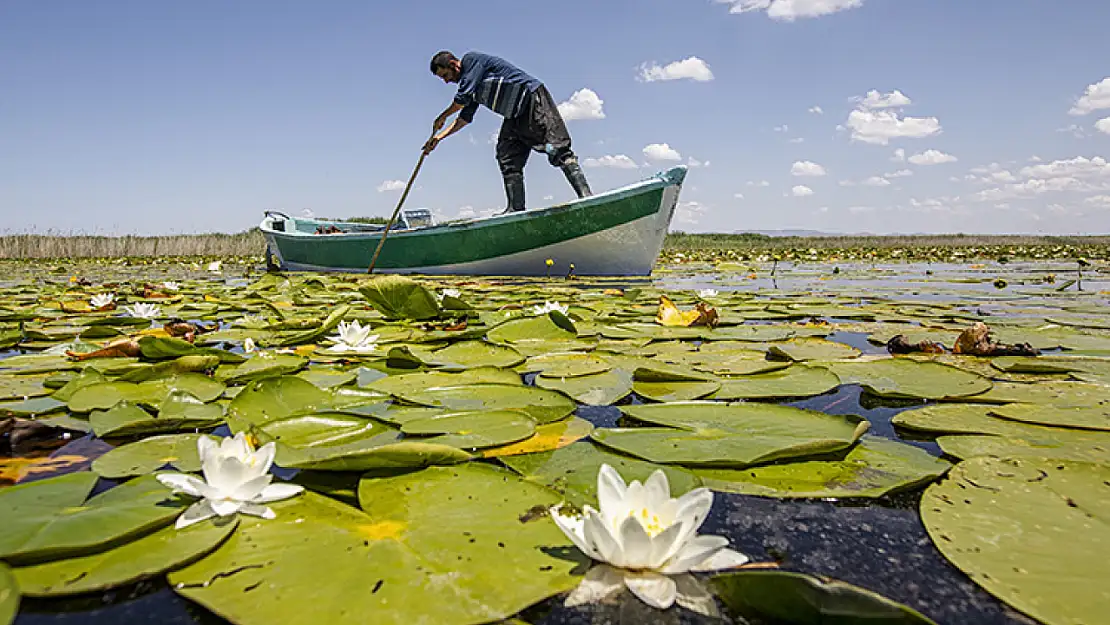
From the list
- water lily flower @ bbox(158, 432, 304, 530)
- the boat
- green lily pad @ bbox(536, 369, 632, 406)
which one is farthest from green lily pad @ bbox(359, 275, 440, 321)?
the boat

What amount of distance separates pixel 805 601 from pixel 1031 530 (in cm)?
37

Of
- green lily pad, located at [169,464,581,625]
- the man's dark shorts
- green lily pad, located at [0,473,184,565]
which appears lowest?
green lily pad, located at [169,464,581,625]

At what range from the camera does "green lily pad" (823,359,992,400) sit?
1.30m

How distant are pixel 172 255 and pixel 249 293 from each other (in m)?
15.8

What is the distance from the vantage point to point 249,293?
397 centimetres

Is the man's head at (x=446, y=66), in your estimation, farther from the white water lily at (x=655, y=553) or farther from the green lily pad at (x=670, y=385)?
the white water lily at (x=655, y=553)

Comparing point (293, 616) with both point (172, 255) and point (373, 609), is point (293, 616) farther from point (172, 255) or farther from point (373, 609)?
point (172, 255)

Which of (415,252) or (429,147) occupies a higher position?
(429,147)

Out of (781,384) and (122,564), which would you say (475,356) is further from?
(122,564)

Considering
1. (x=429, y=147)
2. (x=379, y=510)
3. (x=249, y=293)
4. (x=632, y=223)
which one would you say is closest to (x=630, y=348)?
(x=379, y=510)

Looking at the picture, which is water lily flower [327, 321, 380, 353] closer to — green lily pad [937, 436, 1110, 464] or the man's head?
green lily pad [937, 436, 1110, 464]

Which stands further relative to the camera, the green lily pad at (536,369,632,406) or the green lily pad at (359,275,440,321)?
the green lily pad at (359,275,440,321)

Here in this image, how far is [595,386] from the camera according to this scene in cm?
140

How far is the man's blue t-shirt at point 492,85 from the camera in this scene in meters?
5.39
